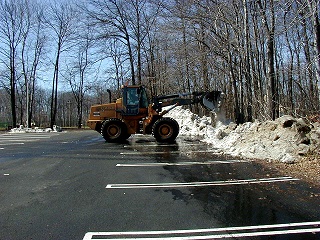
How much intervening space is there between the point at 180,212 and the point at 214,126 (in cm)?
1253

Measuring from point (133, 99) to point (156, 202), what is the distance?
10.2 m

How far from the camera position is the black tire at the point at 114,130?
579 inches

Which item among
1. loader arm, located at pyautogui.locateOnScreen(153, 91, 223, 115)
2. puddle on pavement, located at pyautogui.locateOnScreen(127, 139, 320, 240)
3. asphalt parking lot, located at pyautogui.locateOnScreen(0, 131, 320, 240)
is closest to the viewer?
asphalt parking lot, located at pyautogui.locateOnScreen(0, 131, 320, 240)

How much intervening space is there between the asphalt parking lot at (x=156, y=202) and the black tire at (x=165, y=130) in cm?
558

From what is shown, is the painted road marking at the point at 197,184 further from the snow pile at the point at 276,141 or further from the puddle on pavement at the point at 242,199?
the snow pile at the point at 276,141

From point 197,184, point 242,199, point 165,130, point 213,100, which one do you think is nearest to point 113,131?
point 165,130

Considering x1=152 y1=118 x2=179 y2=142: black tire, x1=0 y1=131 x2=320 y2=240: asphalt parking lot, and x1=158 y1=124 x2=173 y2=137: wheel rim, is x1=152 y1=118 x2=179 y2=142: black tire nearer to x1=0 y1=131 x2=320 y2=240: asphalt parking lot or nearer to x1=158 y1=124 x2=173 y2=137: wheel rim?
x1=158 y1=124 x2=173 y2=137: wheel rim

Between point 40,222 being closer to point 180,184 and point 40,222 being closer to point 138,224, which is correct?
point 138,224

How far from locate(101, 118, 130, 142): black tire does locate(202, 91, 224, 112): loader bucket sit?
450 cm

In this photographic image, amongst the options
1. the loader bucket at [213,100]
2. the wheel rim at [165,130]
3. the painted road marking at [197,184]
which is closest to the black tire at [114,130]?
the wheel rim at [165,130]

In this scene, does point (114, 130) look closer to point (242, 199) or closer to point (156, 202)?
point (156, 202)

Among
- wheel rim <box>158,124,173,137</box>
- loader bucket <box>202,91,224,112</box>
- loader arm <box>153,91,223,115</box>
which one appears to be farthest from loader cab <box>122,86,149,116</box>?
loader bucket <box>202,91,224,112</box>

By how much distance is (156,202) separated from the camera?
4.99 m

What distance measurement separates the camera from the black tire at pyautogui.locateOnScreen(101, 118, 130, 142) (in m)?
14.7
